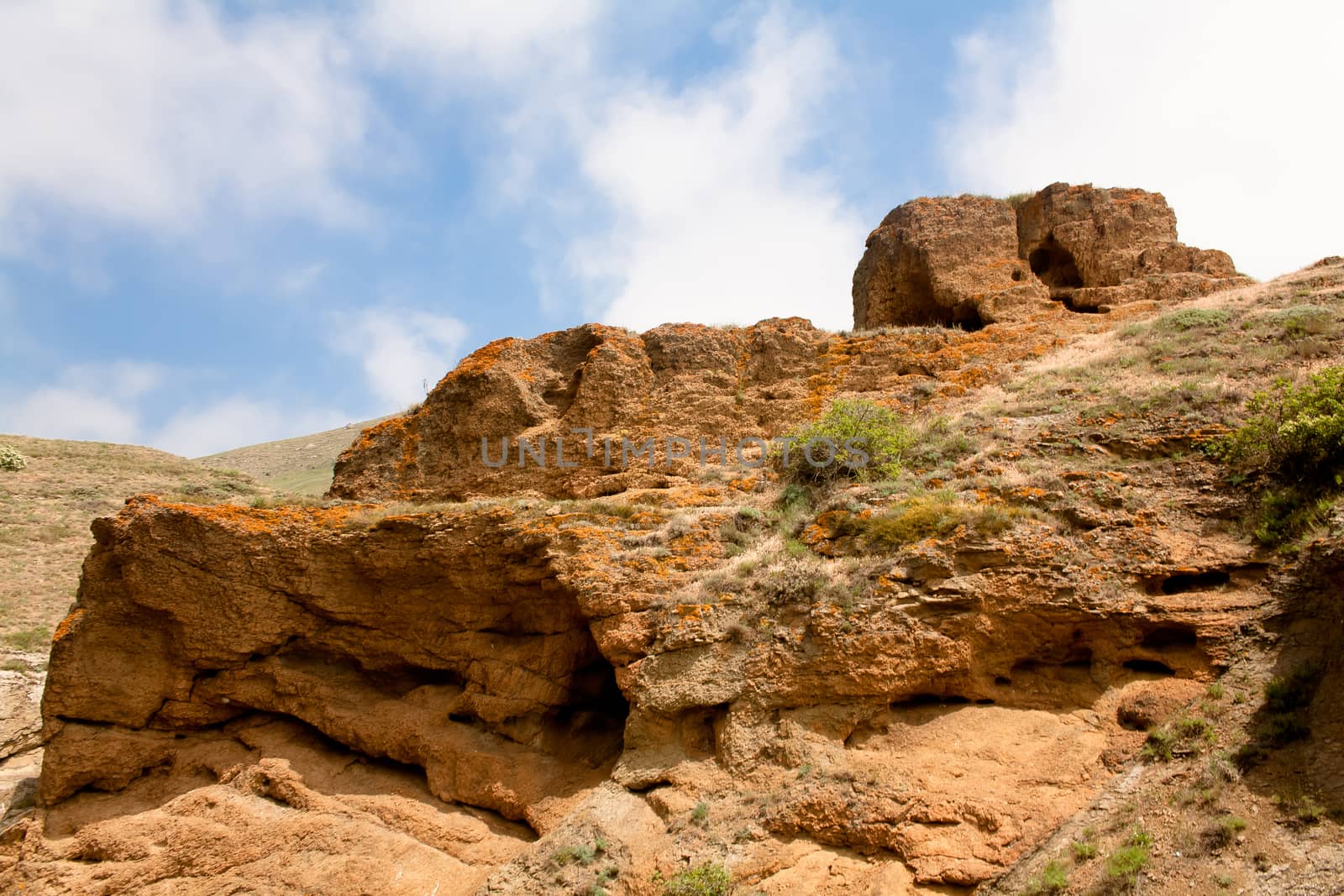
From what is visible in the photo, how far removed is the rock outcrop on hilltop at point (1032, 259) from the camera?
19.2m

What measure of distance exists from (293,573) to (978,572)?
368 inches

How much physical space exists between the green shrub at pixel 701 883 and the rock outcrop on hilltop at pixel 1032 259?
1460 cm

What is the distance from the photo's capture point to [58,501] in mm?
28547

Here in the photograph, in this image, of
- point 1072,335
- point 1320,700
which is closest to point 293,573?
point 1320,700

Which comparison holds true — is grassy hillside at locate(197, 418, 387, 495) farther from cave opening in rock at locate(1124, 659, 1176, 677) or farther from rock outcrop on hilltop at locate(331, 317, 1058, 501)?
cave opening in rock at locate(1124, 659, 1176, 677)

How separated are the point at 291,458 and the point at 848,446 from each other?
62551mm

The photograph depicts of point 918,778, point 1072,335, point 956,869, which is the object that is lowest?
point 956,869

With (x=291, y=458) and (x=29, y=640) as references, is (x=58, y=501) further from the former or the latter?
(x=291, y=458)

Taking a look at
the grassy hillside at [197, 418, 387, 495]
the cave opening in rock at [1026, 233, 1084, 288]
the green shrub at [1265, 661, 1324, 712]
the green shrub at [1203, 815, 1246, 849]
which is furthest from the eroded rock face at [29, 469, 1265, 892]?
the grassy hillside at [197, 418, 387, 495]

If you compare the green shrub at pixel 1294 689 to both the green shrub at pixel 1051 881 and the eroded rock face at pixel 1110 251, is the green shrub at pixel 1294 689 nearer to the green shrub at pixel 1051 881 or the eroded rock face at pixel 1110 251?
the green shrub at pixel 1051 881

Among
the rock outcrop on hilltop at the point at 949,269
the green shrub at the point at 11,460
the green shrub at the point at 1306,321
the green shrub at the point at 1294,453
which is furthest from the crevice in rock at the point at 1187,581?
the green shrub at the point at 11,460

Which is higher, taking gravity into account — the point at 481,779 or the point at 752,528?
the point at 752,528

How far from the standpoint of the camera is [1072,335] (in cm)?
1755

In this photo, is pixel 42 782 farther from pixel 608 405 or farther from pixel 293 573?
pixel 608 405
